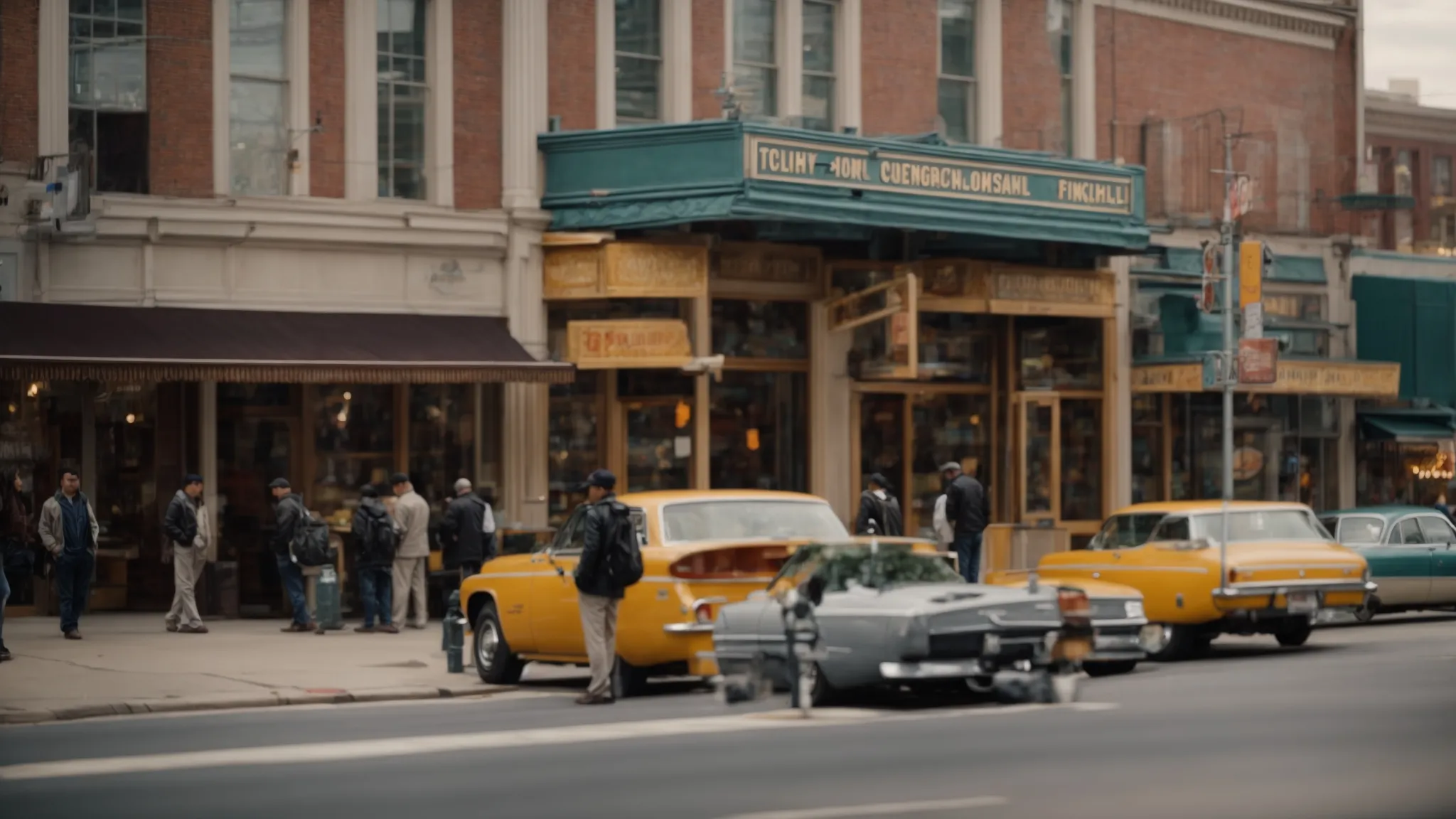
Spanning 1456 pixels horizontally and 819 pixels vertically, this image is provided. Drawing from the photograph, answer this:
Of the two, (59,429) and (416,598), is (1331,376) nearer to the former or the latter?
(416,598)

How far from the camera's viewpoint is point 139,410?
26.6 m

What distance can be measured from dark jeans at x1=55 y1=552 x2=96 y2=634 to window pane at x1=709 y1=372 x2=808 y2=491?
9.42 metres

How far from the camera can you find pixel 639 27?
3059 centimetres

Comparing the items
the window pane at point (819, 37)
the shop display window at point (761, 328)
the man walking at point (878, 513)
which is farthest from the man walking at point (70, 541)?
the window pane at point (819, 37)

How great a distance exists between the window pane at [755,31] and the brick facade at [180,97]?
7.77 metres

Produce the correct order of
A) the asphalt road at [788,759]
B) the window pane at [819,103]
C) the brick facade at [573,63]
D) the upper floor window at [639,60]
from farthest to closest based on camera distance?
the window pane at [819,103] < the upper floor window at [639,60] < the brick facade at [573,63] < the asphalt road at [788,759]

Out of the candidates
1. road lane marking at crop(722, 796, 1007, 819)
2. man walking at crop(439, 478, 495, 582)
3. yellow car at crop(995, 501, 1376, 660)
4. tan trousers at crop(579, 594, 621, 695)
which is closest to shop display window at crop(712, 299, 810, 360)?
man walking at crop(439, 478, 495, 582)

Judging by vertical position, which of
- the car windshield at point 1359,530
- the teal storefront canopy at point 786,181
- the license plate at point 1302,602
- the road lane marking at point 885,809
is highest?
the teal storefront canopy at point 786,181

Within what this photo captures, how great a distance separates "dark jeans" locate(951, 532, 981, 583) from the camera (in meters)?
28.2

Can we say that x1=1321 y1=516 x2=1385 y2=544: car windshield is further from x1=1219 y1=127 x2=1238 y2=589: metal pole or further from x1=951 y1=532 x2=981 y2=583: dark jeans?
x1=951 y1=532 x2=981 y2=583: dark jeans

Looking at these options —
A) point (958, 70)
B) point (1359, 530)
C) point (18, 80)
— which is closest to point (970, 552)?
point (1359, 530)

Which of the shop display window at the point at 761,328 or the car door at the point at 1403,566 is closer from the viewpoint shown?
the car door at the point at 1403,566

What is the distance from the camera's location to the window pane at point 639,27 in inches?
1197

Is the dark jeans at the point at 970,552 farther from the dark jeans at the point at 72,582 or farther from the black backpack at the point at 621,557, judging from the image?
the black backpack at the point at 621,557
